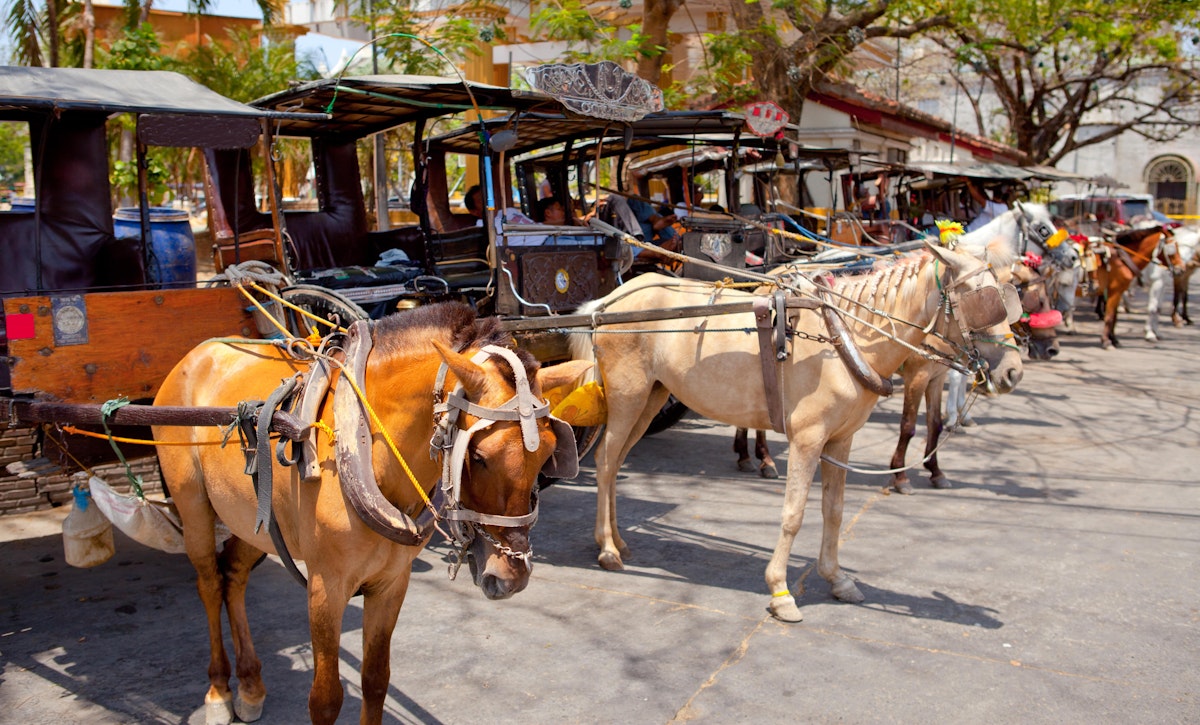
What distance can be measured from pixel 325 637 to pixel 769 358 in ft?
9.70

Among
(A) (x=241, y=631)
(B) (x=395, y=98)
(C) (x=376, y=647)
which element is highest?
(B) (x=395, y=98)

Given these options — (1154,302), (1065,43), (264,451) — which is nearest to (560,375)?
(264,451)

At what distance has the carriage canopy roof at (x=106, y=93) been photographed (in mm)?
4211

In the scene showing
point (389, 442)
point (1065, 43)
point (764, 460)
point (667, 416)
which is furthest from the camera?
point (1065, 43)

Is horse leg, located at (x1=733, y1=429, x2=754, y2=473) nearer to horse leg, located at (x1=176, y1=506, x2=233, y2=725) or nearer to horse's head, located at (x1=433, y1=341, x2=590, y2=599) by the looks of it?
horse leg, located at (x1=176, y1=506, x2=233, y2=725)

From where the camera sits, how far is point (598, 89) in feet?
19.9

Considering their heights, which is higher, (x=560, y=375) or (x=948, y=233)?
(x=948, y=233)

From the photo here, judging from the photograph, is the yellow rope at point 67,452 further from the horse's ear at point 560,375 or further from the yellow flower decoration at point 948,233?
the yellow flower decoration at point 948,233

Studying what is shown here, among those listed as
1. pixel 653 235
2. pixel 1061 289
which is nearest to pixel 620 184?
pixel 653 235

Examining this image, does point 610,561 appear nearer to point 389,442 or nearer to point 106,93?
point 389,442

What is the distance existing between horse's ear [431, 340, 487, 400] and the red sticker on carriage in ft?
7.98

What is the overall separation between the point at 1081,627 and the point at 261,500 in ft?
13.8

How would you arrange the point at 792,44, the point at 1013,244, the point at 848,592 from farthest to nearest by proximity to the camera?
1. the point at 792,44
2. the point at 1013,244
3. the point at 848,592

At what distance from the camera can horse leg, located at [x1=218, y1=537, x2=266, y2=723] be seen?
3.91m
